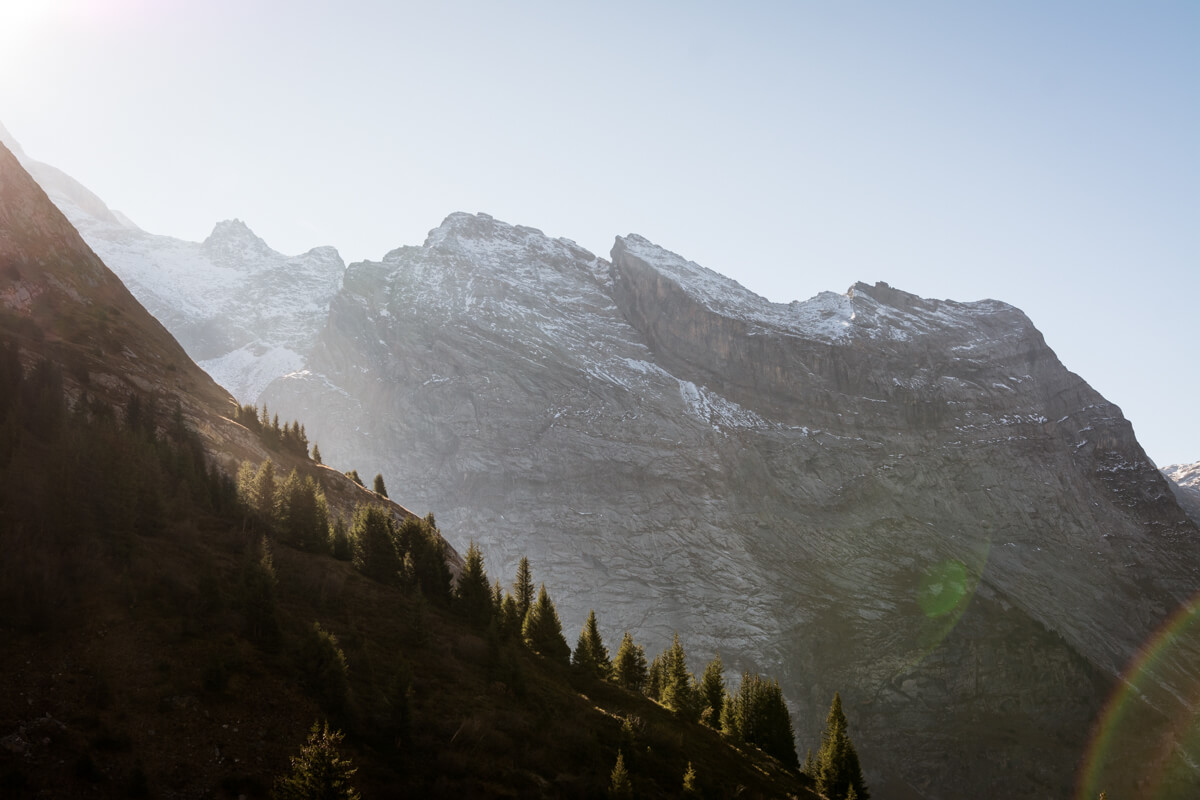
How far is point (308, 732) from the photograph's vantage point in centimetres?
3719

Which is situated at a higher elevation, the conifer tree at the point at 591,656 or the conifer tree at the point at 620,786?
the conifer tree at the point at 591,656

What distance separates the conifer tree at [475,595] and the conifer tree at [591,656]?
11.2 m

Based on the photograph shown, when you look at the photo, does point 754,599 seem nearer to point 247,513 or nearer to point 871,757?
point 871,757

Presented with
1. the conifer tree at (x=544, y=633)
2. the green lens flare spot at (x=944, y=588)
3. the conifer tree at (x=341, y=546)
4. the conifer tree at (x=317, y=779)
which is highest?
the green lens flare spot at (x=944, y=588)

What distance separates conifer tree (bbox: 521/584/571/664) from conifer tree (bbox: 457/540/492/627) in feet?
23.5

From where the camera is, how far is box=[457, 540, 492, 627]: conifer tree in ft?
213

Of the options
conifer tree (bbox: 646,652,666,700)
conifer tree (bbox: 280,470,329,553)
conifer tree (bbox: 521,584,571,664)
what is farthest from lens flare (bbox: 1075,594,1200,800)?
conifer tree (bbox: 280,470,329,553)

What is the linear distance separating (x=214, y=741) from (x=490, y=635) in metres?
23.9

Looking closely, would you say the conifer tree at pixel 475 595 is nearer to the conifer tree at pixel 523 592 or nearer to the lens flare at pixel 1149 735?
the conifer tree at pixel 523 592

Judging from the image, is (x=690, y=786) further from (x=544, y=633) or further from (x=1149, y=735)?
(x=1149, y=735)

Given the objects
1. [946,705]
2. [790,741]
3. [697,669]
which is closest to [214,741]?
[790,741]

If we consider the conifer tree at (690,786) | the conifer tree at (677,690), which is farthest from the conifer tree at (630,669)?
the conifer tree at (690,786)

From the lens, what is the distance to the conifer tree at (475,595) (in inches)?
2562

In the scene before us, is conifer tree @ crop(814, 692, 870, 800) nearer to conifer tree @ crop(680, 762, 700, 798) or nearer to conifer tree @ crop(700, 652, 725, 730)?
conifer tree @ crop(700, 652, 725, 730)
